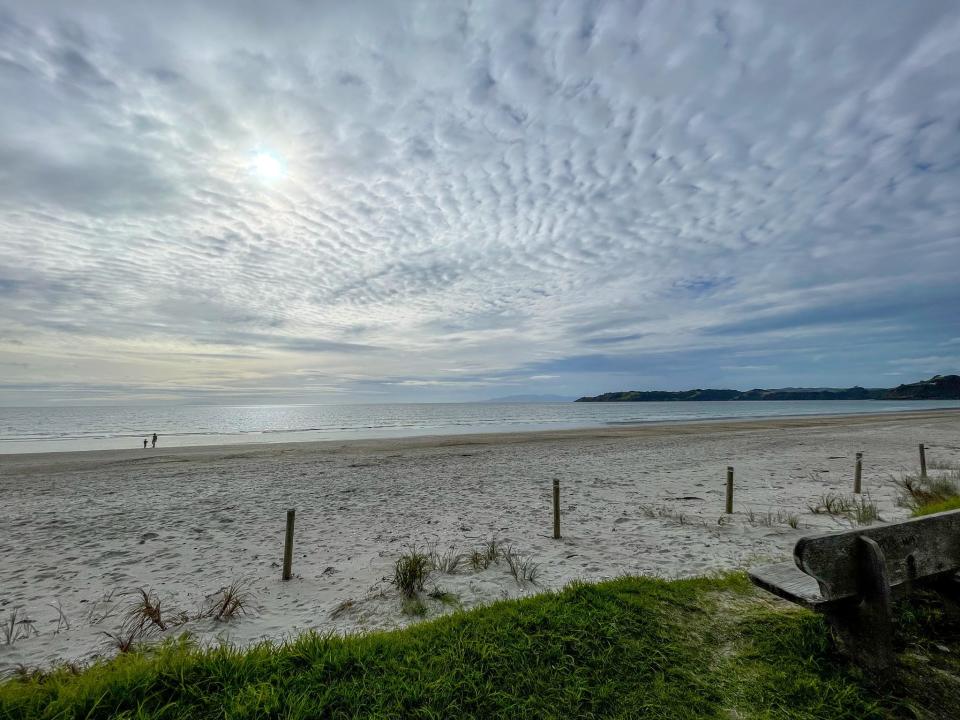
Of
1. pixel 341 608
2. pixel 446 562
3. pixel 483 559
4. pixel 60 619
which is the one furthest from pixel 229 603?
pixel 483 559

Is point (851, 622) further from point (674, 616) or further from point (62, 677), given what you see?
point (62, 677)

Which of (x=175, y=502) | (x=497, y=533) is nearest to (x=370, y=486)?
(x=175, y=502)

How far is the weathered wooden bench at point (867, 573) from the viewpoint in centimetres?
322

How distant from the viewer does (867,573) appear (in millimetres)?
3305

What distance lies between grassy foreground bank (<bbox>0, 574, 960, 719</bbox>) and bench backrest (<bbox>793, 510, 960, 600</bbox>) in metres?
0.69

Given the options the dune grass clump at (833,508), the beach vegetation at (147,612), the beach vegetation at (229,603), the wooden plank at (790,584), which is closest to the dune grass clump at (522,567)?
the wooden plank at (790,584)

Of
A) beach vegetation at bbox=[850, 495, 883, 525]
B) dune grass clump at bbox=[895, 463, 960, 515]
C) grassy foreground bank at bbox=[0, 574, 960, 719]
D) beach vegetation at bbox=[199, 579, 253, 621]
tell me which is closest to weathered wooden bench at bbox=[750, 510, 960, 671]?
grassy foreground bank at bbox=[0, 574, 960, 719]

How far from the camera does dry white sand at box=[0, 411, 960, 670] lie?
19.8ft

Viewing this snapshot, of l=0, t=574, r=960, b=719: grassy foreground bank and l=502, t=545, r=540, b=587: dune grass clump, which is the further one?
l=502, t=545, r=540, b=587: dune grass clump

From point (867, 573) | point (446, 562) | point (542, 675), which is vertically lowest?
point (446, 562)

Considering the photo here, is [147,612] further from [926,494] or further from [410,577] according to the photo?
[926,494]

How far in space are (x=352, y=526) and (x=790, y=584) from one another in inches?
332

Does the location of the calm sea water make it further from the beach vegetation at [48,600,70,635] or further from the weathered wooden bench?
the weathered wooden bench

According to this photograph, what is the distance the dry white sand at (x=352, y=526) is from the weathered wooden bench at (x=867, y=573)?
2939 millimetres
